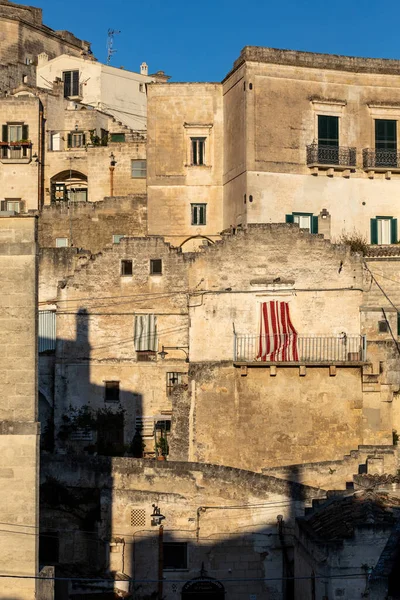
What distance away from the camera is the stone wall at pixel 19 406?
98.5 ft

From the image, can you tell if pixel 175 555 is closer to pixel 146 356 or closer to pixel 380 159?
pixel 146 356

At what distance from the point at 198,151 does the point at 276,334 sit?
1129cm

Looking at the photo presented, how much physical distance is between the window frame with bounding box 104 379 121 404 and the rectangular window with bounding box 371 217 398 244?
39.3 ft

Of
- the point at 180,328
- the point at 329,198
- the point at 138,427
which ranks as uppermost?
the point at 329,198

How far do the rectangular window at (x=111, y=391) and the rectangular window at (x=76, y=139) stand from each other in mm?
18825

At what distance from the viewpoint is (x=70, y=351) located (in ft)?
156

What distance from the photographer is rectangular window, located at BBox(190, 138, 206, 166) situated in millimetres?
54781

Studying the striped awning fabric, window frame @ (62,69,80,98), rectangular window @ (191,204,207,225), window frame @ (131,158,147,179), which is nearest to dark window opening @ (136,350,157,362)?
the striped awning fabric

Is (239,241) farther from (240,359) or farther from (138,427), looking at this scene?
(138,427)

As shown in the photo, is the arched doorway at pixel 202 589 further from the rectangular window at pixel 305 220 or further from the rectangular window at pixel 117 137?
the rectangular window at pixel 117 137

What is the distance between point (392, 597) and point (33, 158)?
37.7 metres

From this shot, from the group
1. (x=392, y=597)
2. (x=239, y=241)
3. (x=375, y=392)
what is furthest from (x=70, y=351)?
(x=392, y=597)

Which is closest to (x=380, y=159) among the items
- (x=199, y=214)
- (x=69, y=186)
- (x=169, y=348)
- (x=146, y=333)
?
(x=199, y=214)

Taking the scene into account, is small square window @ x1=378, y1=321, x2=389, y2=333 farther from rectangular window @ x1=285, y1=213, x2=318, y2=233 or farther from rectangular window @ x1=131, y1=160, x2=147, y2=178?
rectangular window @ x1=131, y1=160, x2=147, y2=178
